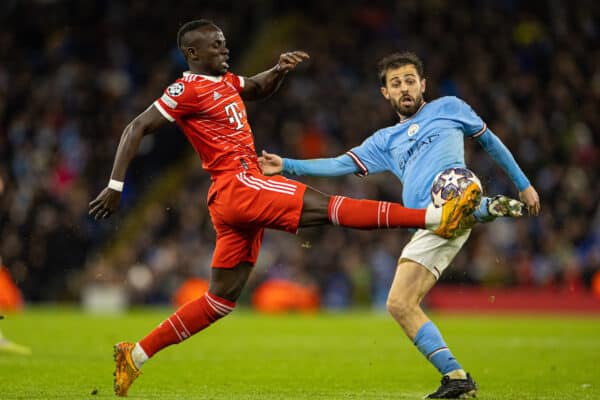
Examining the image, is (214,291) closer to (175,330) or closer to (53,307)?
(175,330)

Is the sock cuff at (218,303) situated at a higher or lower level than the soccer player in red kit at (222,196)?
lower

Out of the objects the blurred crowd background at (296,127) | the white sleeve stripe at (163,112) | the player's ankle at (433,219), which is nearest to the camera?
the player's ankle at (433,219)

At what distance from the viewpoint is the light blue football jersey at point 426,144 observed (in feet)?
23.7

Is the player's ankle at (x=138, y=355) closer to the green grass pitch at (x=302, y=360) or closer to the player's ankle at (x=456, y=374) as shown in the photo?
the green grass pitch at (x=302, y=360)

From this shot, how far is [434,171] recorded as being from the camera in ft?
23.5

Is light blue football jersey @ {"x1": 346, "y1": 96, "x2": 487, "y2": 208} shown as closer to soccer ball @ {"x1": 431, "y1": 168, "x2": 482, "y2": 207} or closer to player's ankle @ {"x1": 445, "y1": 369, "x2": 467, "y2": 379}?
soccer ball @ {"x1": 431, "y1": 168, "x2": 482, "y2": 207}

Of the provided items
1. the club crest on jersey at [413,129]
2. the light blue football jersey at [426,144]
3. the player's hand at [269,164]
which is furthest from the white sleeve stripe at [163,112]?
the club crest on jersey at [413,129]

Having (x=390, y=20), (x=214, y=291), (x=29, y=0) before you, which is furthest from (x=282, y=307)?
(x=214, y=291)

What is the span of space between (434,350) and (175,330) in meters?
1.86

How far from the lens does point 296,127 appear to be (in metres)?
22.5

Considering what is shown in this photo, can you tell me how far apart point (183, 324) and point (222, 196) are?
101 cm

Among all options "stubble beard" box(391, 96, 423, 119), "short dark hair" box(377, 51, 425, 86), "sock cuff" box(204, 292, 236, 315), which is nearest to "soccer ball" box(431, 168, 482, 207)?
"stubble beard" box(391, 96, 423, 119)

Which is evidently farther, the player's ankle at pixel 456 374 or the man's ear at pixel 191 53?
the man's ear at pixel 191 53

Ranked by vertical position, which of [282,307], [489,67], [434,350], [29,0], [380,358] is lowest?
[282,307]
